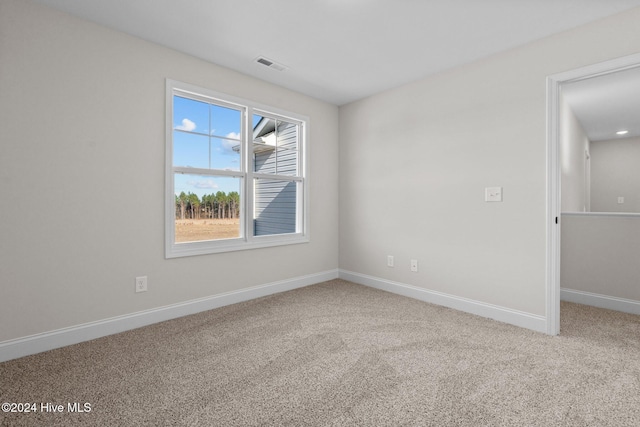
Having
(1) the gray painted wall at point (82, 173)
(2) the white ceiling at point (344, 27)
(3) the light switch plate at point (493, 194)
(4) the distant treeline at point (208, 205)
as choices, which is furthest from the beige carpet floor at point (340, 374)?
(2) the white ceiling at point (344, 27)

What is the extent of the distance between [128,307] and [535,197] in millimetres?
3532

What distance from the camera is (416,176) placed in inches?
134

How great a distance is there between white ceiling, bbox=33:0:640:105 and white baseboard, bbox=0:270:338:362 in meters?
2.32

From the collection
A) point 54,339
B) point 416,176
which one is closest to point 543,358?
point 416,176

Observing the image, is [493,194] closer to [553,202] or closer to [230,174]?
[553,202]

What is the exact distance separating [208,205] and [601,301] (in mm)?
4095

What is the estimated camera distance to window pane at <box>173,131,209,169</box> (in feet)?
9.34

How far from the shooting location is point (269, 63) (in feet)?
9.71

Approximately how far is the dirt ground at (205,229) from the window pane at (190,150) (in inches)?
21.9

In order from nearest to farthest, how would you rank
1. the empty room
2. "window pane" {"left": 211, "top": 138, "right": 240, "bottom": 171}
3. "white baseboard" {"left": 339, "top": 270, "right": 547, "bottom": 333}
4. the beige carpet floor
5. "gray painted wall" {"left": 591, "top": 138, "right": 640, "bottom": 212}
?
the beige carpet floor → the empty room → "white baseboard" {"left": 339, "top": 270, "right": 547, "bottom": 333} → "window pane" {"left": 211, "top": 138, "right": 240, "bottom": 171} → "gray painted wall" {"left": 591, "top": 138, "right": 640, "bottom": 212}

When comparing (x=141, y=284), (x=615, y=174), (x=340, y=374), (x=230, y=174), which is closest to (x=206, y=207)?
(x=230, y=174)

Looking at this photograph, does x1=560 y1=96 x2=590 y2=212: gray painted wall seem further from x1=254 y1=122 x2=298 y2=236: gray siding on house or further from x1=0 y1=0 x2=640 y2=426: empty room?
x1=254 y1=122 x2=298 y2=236: gray siding on house

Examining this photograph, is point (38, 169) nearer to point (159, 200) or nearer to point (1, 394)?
point (159, 200)

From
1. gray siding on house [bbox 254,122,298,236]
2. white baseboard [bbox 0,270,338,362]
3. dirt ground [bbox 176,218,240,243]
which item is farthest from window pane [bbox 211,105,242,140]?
white baseboard [bbox 0,270,338,362]
